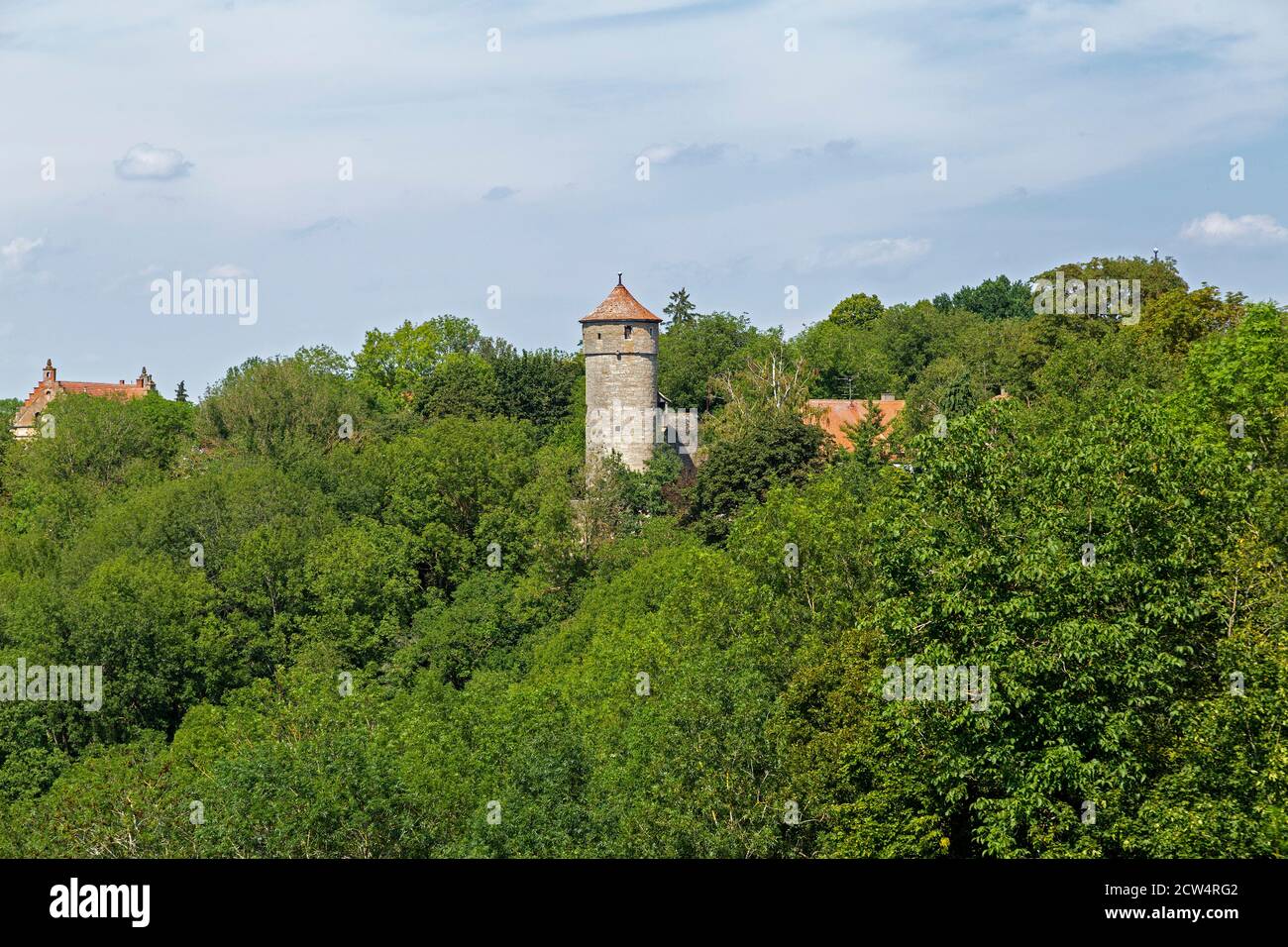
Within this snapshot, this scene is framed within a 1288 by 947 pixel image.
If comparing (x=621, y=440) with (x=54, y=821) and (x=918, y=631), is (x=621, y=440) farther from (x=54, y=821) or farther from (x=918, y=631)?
(x=918, y=631)

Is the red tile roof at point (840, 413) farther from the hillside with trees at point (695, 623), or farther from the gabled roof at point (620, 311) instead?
the gabled roof at point (620, 311)

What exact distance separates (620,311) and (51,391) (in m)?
60.7

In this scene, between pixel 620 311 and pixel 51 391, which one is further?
pixel 51 391

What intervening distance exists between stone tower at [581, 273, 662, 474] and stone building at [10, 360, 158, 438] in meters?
36.6

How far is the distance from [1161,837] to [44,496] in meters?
58.8

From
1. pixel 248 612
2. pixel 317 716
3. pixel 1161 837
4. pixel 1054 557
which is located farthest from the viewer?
pixel 248 612

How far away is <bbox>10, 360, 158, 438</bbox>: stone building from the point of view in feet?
310

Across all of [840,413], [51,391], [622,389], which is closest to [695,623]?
[622,389]

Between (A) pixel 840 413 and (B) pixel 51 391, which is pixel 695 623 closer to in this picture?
(A) pixel 840 413

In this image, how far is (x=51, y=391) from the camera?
4154 inches

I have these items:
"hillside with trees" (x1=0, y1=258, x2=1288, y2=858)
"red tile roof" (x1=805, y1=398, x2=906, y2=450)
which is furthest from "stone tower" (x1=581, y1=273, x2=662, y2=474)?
"red tile roof" (x1=805, y1=398, x2=906, y2=450)

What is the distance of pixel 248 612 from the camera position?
5500 centimetres

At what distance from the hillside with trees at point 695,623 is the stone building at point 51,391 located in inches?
885
